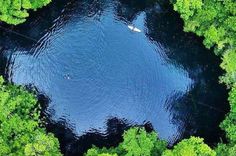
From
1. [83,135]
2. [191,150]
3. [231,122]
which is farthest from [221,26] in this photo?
[83,135]

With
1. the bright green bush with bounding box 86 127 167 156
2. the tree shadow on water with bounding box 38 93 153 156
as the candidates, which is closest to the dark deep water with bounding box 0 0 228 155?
the tree shadow on water with bounding box 38 93 153 156

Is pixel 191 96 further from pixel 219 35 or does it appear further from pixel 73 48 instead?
pixel 73 48

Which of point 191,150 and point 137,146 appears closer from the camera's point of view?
point 191,150

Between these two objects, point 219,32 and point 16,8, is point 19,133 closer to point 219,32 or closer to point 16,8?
point 16,8

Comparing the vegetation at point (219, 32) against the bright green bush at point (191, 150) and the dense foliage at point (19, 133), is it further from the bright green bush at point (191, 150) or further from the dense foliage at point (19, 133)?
the dense foliage at point (19, 133)

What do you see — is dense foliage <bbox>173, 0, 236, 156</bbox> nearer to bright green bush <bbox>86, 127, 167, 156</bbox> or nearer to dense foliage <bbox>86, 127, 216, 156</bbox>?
dense foliage <bbox>86, 127, 216, 156</bbox>

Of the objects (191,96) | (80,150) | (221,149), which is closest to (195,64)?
(191,96)

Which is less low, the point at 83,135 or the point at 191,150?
the point at 191,150
